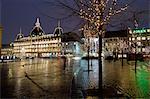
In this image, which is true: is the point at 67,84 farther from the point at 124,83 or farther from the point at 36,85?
the point at 124,83

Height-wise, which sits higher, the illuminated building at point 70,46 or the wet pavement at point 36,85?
the illuminated building at point 70,46

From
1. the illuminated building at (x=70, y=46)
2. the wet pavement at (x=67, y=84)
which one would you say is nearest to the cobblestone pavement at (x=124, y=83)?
the wet pavement at (x=67, y=84)

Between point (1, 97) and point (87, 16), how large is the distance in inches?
242

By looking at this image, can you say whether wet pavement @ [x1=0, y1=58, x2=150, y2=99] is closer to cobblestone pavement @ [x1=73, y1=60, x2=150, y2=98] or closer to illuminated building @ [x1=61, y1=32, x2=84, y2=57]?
cobblestone pavement @ [x1=73, y1=60, x2=150, y2=98]

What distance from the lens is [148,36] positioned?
142750mm

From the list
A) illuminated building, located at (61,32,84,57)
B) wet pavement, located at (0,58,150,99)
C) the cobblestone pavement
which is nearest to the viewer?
wet pavement, located at (0,58,150,99)

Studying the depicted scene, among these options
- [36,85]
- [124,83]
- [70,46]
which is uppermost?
[70,46]

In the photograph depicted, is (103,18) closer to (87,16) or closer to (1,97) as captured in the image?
(87,16)

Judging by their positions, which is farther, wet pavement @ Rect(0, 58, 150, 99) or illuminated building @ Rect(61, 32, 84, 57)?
illuminated building @ Rect(61, 32, 84, 57)

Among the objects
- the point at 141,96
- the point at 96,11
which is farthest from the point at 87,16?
the point at 141,96

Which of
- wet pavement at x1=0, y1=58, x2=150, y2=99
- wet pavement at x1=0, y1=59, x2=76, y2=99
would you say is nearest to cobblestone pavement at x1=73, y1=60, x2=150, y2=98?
wet pavement at x1=0, y1=58, x2=150, y2=99

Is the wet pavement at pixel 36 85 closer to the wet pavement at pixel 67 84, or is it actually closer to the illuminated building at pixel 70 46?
the wet pavement at pixel 67 84

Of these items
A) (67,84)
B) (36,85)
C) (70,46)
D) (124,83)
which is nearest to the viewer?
(36,85)

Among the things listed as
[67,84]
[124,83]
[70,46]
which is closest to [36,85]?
[67,84]
